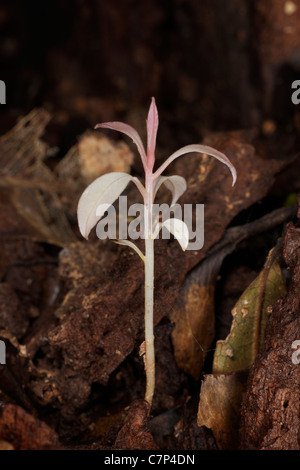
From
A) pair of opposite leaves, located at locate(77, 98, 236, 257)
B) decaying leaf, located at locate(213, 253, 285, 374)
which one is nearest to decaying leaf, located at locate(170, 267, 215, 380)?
decaying leaf, located at locate(213, 253, 285, 374)

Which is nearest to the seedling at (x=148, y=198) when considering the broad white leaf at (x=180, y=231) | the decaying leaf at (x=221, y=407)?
the broad white leaf at (x=180, y=231)

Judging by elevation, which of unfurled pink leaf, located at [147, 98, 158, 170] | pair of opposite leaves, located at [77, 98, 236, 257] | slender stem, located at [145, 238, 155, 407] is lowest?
slender stem, located at [145, 238, 155, 407]

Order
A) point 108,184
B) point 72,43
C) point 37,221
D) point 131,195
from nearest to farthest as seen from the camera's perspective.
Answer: point 108,184 < point 131,195 < point 37,221 < point 72,43

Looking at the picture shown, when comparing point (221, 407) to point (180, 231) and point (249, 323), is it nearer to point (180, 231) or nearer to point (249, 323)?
point (249, 323)

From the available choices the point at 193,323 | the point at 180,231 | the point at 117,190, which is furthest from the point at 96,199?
the point at 193,323

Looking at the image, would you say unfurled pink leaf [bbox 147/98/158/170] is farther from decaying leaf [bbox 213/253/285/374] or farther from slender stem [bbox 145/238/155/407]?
decaying leaf [bbox 213/253/285/374]

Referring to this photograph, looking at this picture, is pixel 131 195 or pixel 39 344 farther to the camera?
pixel 131 195

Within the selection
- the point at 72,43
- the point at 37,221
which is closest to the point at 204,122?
the point at 72,43

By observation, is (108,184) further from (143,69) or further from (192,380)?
(143,69)
